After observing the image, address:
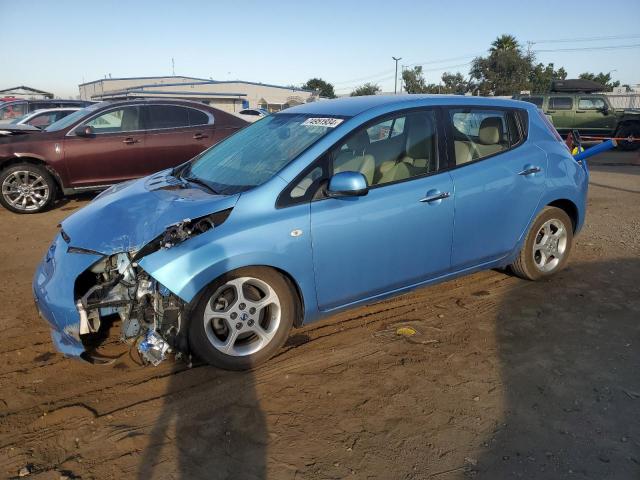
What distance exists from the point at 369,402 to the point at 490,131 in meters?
2.58

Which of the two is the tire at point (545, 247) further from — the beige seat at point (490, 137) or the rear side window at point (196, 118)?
the rear side window at point (196, 118)

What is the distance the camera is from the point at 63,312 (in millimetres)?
3057

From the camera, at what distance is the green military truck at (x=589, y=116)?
58.7 ft

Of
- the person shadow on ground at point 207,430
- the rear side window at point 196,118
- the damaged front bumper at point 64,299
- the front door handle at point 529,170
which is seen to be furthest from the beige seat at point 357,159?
the rear side window at point 196,118

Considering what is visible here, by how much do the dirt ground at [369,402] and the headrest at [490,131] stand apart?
1.39 meters

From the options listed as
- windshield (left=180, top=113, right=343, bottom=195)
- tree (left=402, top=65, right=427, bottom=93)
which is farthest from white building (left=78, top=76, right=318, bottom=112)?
windshield (left=180, top=113, right=343, bottom=195)

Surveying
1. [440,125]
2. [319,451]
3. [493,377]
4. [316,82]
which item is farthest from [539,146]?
[316,82]

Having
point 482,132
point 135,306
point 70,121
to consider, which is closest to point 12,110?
point 70,121

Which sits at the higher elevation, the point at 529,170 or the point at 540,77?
the point at 540,77

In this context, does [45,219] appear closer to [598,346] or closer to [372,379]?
[372,379]

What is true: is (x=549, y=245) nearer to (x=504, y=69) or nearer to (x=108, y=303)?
(x=108, y=303)

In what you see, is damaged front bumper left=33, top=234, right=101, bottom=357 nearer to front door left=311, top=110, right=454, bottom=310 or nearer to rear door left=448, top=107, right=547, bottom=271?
front door left=311, top=110, right=454, bottom=310

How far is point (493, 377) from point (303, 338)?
4.49ft

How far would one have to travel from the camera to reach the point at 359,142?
365 cm
